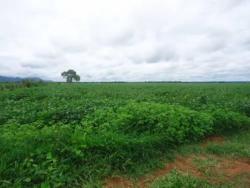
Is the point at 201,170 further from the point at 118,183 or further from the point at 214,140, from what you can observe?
the point at 214,140

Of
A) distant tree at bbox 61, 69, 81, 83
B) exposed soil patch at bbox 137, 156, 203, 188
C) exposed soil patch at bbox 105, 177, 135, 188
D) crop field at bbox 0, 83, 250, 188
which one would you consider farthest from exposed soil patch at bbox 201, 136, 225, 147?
distant tree at bbox 61, 69, 81, 83

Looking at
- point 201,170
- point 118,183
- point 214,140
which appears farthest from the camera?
point 214,140

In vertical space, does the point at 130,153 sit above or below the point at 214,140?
above

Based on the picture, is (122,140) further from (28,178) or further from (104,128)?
(28,178)

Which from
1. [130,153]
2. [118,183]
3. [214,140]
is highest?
[130,153]

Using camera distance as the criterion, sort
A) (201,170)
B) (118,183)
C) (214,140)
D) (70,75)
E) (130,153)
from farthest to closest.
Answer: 1. (70,75)
2. (214,140)
3. (130,153)
4. (201,170)
5. (118,183)

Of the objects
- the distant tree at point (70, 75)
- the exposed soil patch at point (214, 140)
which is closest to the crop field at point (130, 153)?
the exposed soil patch at point (214, 140)

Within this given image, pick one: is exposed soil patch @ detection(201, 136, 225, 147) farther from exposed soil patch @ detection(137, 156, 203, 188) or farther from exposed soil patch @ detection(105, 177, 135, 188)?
exposed soil patch @ detection(105, 177, 135, 188)

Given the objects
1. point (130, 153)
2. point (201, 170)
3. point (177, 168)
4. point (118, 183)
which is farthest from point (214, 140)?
point (118, 183)

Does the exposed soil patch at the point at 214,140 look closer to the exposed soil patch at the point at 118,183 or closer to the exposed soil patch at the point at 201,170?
the exposed soil patch at the point at 201,170

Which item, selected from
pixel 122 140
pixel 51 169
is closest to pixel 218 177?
pixel 122 140

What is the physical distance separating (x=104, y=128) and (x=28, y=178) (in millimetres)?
2093

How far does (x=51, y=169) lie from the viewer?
337cm

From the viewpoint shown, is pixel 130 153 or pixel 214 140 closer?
pixel 130 153
